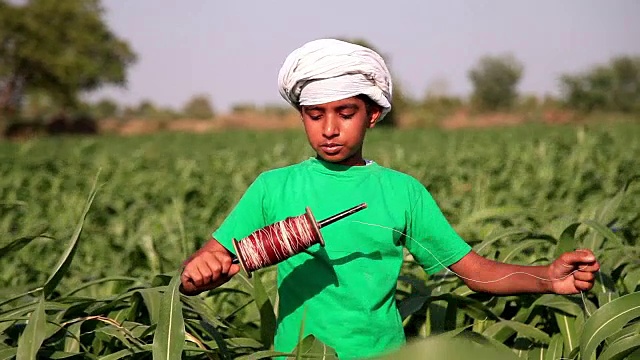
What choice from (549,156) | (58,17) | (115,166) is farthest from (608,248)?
(58,17)

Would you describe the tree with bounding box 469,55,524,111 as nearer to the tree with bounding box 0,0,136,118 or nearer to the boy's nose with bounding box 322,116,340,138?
the tree with bounding box 0,0,136,118

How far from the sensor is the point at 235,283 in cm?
354

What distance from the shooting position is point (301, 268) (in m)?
2.20

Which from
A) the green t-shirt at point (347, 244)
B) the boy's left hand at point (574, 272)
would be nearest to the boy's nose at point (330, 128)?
the green t-shirt at point (347, 244)

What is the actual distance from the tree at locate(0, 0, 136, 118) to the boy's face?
187 feet

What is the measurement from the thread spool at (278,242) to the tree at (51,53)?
2252 inches

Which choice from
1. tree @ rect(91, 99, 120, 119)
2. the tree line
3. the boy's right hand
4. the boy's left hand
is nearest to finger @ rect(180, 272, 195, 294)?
the boy's right hand

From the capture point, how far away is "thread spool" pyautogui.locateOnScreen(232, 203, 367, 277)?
1.95 m

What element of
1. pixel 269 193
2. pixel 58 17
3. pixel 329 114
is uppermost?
pixel 58 17

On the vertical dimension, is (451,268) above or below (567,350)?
above

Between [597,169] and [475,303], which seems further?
[597,169]

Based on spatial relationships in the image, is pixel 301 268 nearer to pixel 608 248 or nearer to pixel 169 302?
pixel 169 302

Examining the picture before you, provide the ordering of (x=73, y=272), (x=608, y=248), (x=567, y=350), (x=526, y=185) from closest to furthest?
(x=567, y=350) < (x=608, y=248) < (x=73, y=272) < (x=526, y=185)

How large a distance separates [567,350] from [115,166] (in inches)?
311
